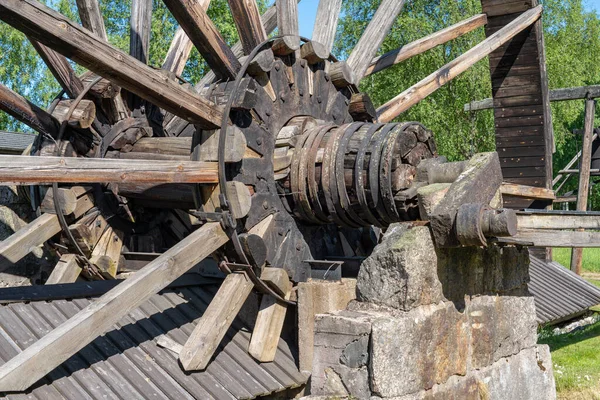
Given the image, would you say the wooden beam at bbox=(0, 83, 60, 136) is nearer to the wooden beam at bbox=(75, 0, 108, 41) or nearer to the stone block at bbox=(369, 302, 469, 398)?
the wooden beam at bbox=(75, 0, 108, 41)

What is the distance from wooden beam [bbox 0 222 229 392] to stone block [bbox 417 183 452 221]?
1175 mm

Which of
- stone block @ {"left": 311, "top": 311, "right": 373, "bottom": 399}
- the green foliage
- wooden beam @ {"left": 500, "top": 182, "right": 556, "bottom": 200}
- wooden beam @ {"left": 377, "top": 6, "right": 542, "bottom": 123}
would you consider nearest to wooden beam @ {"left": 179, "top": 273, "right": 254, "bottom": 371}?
stone block @ {"left": 311, "top": 311, "right": 373, "bottom": 399}

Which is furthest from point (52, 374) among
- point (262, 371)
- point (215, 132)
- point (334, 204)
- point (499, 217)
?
point (499, 217)

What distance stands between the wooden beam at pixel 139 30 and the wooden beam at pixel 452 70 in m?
2.12

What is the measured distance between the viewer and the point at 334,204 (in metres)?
4.72

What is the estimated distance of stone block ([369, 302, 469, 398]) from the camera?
4.05 m

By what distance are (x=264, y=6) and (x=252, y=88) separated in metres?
19.7

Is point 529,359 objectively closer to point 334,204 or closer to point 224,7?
point 334,204

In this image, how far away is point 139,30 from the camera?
6.47m

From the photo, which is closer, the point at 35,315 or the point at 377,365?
the point at 377,365

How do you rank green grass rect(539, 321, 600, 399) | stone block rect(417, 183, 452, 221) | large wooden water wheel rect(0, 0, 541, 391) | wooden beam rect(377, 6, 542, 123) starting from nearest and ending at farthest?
large wooden water wheel rect(0, 0, 541, 391)
stone block rect(417, 183, 452, 221)
green grass rect(539, 321, 600, 399)
wooden beam rect(377, 6, 542, 123)

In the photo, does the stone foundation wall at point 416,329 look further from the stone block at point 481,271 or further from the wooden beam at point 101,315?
the wooden beam at point 101,315

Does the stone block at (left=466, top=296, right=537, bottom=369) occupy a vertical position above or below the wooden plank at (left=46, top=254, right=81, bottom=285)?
below

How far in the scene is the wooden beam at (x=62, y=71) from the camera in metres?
5.66
